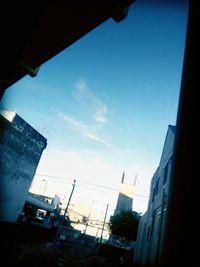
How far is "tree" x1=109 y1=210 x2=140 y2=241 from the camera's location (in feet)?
100

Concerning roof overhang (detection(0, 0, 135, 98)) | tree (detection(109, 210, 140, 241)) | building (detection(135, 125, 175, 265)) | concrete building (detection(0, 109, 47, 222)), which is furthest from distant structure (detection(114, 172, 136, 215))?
roof overhang (detection(0, 0, 135, 98))

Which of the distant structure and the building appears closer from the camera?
the building

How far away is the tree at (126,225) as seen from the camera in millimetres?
30609

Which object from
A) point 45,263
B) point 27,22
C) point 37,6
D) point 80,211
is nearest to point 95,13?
point 37,6

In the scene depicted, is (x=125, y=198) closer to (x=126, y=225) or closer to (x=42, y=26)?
(x=126, y=225)

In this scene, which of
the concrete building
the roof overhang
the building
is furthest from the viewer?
the concrete building

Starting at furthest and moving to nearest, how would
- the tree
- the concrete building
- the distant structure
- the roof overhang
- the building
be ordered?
1. the distant structure
2. the tree
3. the concrete building
4. the building
5. the roof overhang

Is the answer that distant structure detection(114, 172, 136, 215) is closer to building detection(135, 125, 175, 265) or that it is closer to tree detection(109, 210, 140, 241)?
tree detection(109, 210, 140, 241)

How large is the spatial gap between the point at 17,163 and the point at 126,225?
61.9 ft

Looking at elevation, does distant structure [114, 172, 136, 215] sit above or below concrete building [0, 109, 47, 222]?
above

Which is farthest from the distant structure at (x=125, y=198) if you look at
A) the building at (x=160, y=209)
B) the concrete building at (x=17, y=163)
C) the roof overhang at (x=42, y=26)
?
the roof overhang at (x=42, y=26)

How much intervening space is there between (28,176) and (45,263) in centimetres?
1146

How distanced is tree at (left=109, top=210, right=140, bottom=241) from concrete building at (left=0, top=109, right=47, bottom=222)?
1634 centimetres

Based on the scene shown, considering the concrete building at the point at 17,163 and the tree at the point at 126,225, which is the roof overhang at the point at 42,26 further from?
the tree at the point at 126,225
